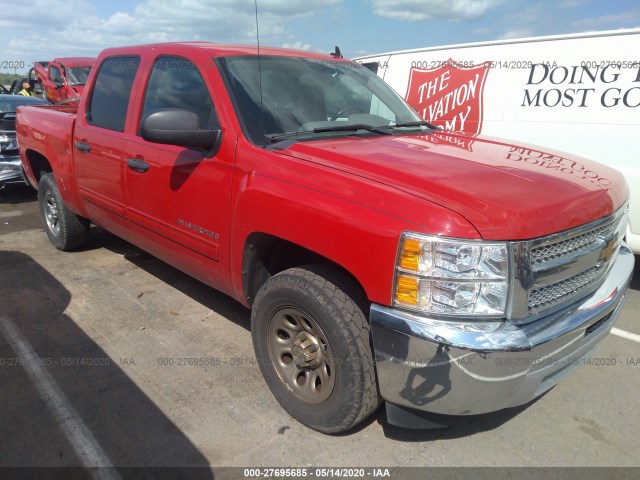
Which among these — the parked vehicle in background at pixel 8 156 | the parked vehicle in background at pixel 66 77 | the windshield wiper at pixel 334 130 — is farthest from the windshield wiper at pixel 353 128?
the parked vehicle in background at pixel 66 77

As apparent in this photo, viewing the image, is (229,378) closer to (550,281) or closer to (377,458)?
(377,458)

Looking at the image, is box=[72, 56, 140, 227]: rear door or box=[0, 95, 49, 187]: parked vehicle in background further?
box=[0, 95, 49, 187]: parked vehicle in background

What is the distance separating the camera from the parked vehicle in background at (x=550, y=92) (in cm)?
421

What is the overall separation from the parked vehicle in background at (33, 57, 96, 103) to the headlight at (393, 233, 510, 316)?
14.5 meters

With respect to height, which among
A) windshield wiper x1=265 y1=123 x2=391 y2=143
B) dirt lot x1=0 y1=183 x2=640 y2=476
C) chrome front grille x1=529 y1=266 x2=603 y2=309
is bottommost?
dirt lot x1=0 y1=183 x2=640 y2=476

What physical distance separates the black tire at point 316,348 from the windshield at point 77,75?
14.2 metres

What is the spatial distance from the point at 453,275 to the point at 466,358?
32cm

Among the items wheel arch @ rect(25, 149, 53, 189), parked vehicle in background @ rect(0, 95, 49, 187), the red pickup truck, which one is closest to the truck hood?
the red pickup truck

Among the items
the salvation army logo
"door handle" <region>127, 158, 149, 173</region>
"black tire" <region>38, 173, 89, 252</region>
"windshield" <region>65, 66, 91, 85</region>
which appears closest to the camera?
"door handle" <region>127, 158, 149, 173</region>

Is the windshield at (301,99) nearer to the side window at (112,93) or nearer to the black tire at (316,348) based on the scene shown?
the black tire at (316,348)

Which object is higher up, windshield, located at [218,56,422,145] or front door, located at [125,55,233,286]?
windshield, located at [218,56,422,145]

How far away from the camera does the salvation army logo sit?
5305 millimetres

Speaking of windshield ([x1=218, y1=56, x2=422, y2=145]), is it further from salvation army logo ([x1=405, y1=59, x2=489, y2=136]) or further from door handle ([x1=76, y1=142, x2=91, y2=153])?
door handle ([x1=76, y1=142, x2=91, y2=153])

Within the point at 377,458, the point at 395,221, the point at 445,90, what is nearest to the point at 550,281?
the point at 395,221
